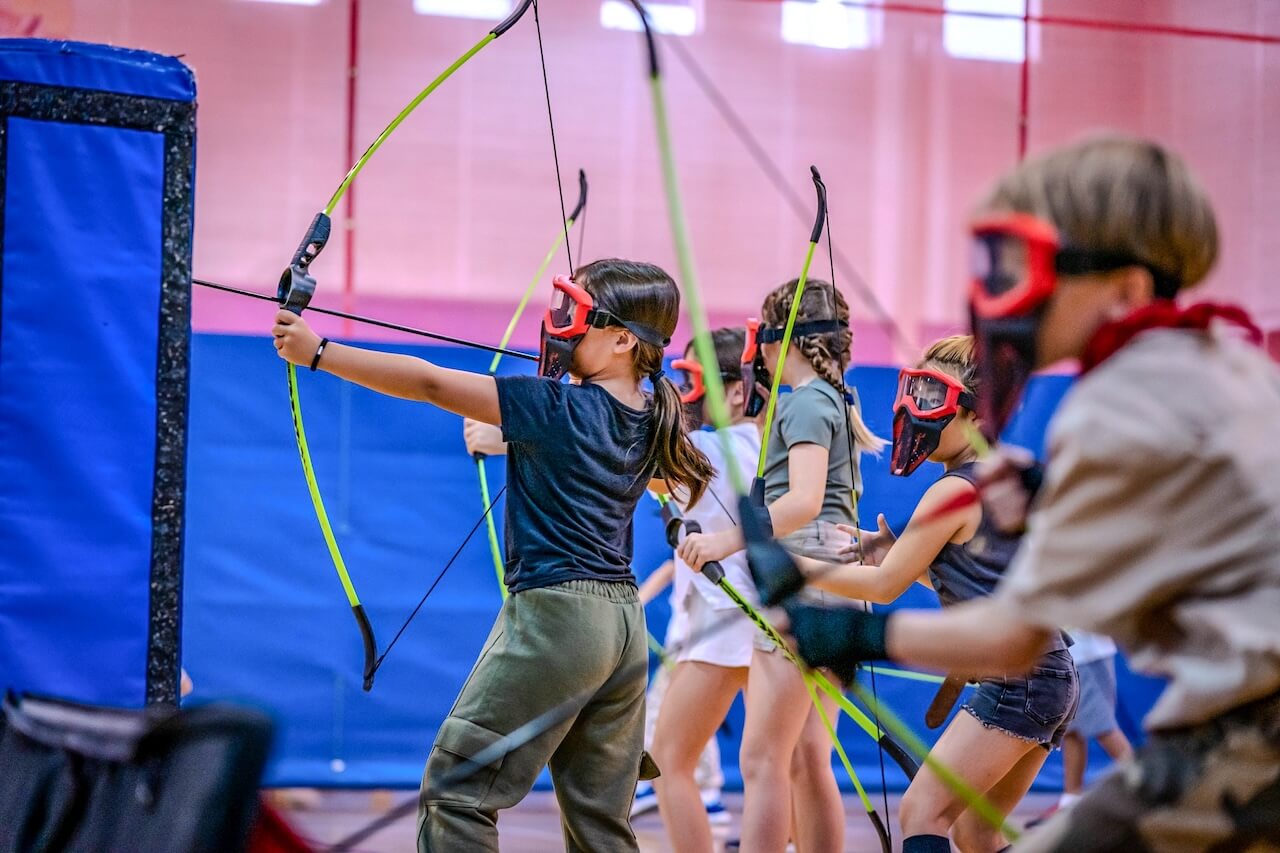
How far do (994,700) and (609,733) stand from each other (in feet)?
2.61

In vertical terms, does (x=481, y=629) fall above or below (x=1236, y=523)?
below

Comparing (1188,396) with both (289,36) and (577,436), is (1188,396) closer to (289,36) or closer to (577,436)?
(577,436)

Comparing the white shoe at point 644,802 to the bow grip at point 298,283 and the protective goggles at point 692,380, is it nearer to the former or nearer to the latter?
the protective goggles at point 692,380

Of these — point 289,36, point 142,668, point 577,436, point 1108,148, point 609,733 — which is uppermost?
point 289,36

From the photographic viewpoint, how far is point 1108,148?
145 centimetres

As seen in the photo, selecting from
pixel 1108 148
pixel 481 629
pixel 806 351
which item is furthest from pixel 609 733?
pixel 481 629

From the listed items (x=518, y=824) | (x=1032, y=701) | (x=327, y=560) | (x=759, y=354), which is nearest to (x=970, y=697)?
(x=1032, y=701)

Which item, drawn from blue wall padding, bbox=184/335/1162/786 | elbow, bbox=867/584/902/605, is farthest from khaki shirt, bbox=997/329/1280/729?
blue wall padding, bbox=184/335/1162/786

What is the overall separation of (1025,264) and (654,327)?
53.5 inches

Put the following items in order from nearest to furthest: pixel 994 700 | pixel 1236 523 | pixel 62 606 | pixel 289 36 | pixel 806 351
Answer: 1. pixel 1236 523
2. pixel 62 606
3. pixel 994 700
4. pixel 806 351
5. pixel 289 36

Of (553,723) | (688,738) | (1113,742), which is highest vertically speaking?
(553,723)

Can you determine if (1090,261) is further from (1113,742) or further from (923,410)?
(1113,742)

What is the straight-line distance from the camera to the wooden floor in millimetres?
4129

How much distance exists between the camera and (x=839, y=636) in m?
1.59
